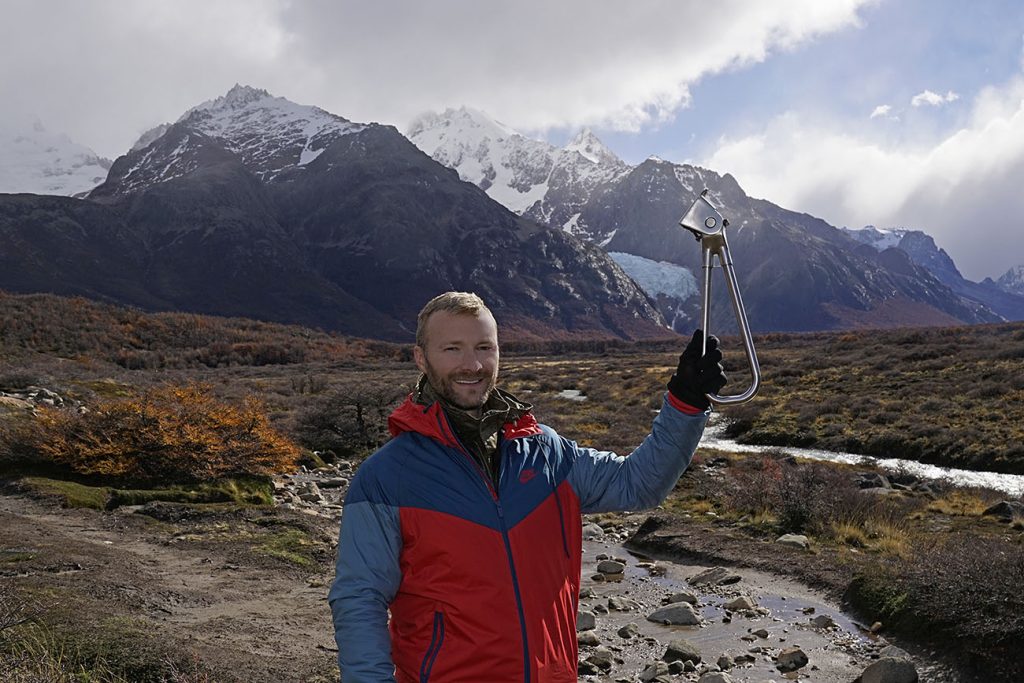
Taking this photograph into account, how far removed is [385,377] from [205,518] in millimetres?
40433

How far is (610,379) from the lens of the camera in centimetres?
5009

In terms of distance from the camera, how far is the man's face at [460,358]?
2.95 m

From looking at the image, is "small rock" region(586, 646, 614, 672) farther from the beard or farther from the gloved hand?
the beard

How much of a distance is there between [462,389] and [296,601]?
273 inches

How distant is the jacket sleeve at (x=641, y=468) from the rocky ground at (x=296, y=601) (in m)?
3.99

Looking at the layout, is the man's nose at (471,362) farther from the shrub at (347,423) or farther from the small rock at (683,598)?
the shrub at (347,423)

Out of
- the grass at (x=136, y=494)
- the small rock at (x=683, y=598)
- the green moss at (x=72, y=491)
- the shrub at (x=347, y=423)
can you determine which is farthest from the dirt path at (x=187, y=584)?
the shrub at (x=347, y=423)

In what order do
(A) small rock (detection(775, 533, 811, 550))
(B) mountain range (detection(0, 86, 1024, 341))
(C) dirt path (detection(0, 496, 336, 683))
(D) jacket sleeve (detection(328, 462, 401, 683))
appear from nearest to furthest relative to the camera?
(D) jacket sleeve (detection(328, 462, 401, 683)) < (C) dirt path (detection(0, 496, 336, 683)) < (A) small rock (detection(775, 533, 811, 550)) < (B) mountain range (detection(0, 86, 1024, 341))

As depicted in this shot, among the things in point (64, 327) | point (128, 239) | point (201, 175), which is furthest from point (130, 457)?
point (201, 175)

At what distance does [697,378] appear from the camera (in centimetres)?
299

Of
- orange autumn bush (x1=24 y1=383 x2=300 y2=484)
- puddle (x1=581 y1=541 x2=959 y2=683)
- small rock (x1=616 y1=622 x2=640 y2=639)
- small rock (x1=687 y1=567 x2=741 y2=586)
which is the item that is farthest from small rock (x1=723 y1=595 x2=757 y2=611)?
orange autumn bush (x1=24 y1=383 x2=300 y2=484)

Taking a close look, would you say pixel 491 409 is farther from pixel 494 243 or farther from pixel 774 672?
pixel 494 243

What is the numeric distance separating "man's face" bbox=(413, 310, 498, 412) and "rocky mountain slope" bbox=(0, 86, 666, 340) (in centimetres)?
13872

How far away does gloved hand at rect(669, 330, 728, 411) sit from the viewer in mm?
2979
